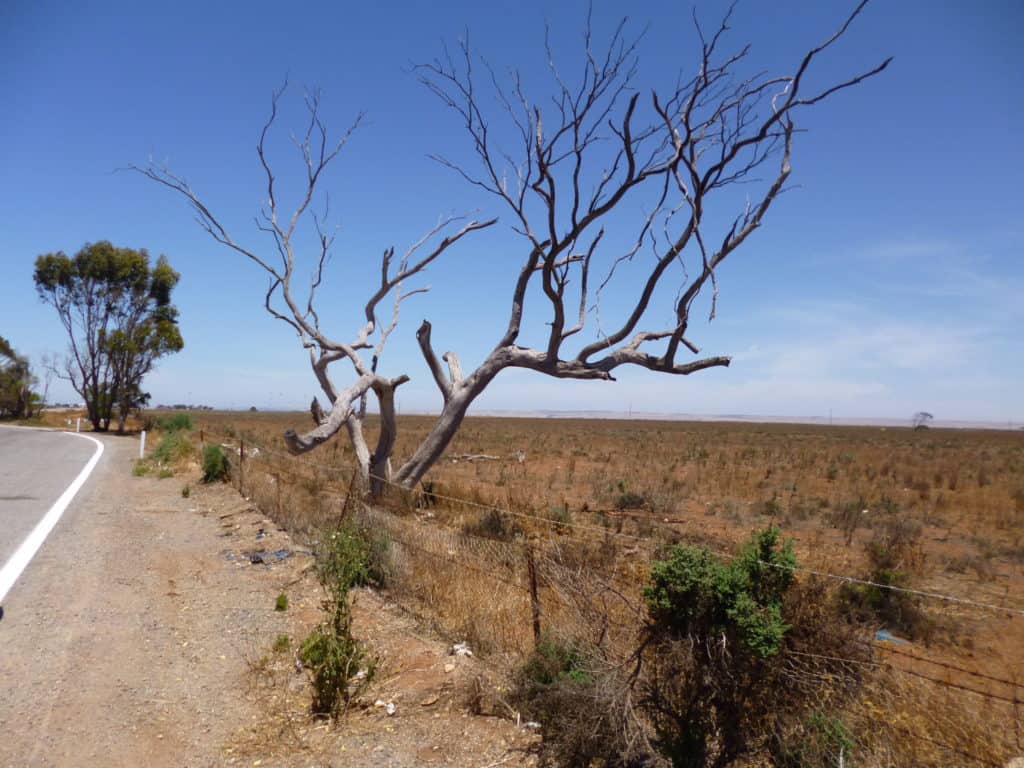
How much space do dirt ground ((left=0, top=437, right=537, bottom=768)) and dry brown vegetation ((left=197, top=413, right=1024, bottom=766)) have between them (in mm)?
499

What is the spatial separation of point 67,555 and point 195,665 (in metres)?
4.74

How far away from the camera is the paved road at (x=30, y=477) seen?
1103 centimetres

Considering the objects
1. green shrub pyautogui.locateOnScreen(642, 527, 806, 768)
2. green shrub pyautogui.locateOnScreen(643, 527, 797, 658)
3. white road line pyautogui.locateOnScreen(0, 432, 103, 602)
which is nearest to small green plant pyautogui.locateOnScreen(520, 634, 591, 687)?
green shrub pyautogui.locateOnScreen(642, 527, 806, 768)

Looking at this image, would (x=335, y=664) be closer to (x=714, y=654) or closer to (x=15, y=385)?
(x=714, y=654)

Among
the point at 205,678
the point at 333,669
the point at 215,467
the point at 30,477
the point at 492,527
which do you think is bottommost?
the point at 205,678

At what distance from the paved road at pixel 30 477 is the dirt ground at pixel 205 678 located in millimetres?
2113

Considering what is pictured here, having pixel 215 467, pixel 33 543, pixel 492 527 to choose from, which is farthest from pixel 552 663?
pixel 215 467

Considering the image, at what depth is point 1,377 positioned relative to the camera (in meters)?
54.8

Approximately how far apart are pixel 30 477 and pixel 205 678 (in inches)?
580

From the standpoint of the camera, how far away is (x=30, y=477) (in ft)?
56.5

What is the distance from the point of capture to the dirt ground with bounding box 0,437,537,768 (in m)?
4.55

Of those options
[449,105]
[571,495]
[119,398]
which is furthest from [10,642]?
[119,398]

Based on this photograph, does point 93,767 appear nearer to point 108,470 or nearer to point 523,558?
point 523,558

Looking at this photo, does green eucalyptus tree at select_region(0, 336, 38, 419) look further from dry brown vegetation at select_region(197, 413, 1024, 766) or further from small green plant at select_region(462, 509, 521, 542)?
small green plant at select_region(462, 509, 521, 542)
